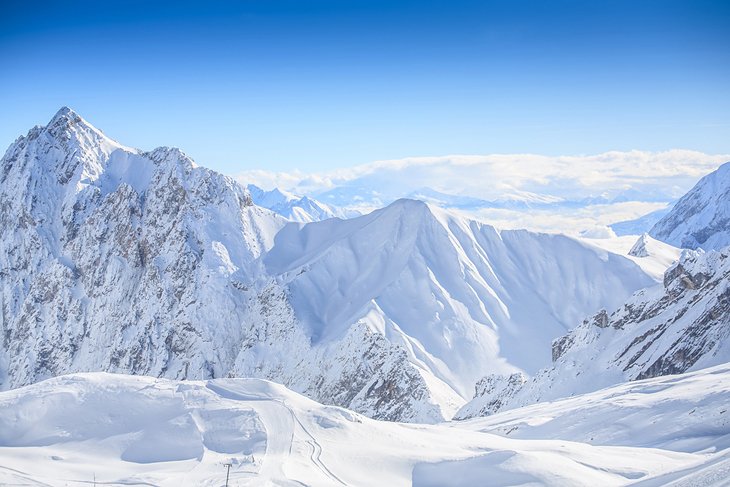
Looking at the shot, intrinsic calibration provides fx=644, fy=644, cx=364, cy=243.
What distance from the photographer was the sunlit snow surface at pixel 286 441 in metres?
48.2

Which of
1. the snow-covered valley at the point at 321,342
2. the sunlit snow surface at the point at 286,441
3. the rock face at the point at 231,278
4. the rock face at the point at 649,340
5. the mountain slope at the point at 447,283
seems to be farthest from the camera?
the mountain slope at the point at 447,283

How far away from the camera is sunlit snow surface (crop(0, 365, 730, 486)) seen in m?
48.2

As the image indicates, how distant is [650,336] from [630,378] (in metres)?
6.58

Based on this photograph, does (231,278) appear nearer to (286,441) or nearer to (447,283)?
(447,283)

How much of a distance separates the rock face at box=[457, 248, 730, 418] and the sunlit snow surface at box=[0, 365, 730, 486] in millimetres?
14426

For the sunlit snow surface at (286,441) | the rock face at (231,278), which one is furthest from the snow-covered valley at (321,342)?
the rock face at (231,278)

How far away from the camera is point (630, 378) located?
8662 cm

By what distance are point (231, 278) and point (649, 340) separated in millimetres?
95212

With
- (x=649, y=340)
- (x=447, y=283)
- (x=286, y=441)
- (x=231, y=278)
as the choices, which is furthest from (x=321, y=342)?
(x=286, y=441)

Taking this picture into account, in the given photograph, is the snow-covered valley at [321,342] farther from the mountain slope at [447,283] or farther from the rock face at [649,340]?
the mountain slope at [447,283]

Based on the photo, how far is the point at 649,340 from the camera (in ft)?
289

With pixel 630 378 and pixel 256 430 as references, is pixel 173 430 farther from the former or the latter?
pixel 630 378

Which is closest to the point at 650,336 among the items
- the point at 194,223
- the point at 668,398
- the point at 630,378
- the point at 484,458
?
the point at 630,378

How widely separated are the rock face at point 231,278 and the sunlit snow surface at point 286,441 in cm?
5857
